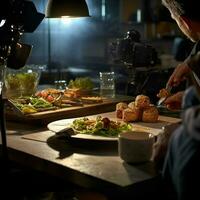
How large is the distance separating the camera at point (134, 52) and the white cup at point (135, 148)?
46.9 inches

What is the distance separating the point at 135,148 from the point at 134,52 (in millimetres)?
1258

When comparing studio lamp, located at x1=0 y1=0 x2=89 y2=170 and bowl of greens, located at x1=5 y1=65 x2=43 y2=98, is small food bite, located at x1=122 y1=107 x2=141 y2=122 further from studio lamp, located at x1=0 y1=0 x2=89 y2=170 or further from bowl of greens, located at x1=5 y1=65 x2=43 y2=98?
bowl of greens, located at x1=5 y1=65 x2=43 y2=98

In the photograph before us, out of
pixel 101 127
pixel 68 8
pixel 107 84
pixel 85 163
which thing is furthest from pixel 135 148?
pixel 107 84

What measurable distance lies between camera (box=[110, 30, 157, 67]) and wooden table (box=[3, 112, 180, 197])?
768mm

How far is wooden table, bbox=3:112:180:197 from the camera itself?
4.97ft

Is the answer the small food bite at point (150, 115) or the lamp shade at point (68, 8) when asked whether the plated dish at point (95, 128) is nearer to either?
the small food bite at point (150, 115)

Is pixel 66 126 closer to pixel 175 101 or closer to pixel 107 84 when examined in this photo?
pixel 175 101

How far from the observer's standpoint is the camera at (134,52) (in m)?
2.81

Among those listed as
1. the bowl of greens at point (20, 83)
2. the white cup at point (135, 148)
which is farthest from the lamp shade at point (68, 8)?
the white cup at point (135, 148)

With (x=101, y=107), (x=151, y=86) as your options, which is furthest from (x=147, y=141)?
(x=151, y=86)

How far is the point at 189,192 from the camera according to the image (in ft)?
3.65

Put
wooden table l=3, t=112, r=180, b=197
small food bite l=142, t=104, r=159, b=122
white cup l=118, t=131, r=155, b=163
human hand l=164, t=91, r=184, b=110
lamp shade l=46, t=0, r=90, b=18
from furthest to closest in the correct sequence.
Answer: lamp shade l=46, t=0, r=90, b=18
small food bite l=142, t=104, r=159, b=122
human hand l=164, t=91, r=184, b=110
white cup l=118, t=131, r=155, b=163
wooden table l=3, t=112, r=180, b=197

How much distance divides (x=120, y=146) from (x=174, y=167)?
54cm

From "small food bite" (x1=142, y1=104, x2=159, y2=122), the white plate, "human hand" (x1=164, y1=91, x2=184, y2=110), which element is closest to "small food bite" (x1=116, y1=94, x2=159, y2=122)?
"small food bite" (x1=142, y1=104, x2=159, y2=122)
